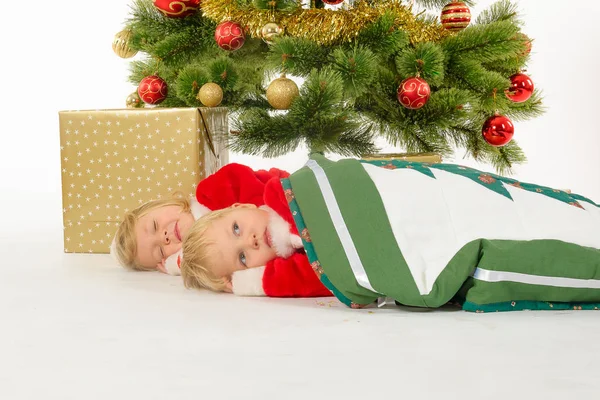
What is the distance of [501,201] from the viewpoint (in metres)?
1.36

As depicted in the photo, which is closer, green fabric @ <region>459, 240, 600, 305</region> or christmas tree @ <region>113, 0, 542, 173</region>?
green fabric @ <region>459, 240, 600, 305</region>

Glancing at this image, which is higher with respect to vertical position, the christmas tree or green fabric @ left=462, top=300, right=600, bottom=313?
the christmas tree

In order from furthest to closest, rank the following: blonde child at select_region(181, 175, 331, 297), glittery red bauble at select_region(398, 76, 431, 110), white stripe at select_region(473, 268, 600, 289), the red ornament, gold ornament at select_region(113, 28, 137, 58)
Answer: gold ornament at select_region(113, 28, 137, 58) < the red ornament < glittery red bauble at select_region(398, 76, 431, 110) < blonde child at select_region(181, 175, 331, 297) < white stripe at select_region(473, 268, 600, 289)

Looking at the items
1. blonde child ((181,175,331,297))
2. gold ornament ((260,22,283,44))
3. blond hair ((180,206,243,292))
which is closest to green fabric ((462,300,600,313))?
blonde child ((181,175,331,297))

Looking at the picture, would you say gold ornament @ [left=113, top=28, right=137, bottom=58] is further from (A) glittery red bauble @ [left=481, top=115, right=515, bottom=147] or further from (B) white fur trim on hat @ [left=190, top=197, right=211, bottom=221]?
(A) glittery red bauble @ [left=481, top=115, right=515, bottom=147]

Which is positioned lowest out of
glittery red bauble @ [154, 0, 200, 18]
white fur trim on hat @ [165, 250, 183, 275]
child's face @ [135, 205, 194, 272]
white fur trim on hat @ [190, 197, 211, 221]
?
white fur trim on hat @ [165, 250, 183, 275]

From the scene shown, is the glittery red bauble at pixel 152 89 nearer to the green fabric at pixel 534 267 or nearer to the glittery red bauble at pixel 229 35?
the glittery red bauble at pixel 229 35

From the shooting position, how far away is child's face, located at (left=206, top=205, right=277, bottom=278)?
1426mm

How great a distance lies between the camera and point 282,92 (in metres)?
1.90

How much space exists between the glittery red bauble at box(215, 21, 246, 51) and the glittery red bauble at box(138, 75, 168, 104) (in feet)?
0.74

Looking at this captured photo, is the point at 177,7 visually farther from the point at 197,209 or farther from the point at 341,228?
the point at 341,228

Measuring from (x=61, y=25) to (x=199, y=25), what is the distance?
127 centimetres

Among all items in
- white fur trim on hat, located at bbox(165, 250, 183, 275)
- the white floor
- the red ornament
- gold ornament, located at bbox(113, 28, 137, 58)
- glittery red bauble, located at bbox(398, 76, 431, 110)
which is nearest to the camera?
the white floor

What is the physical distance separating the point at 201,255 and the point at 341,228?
28 centimetres
